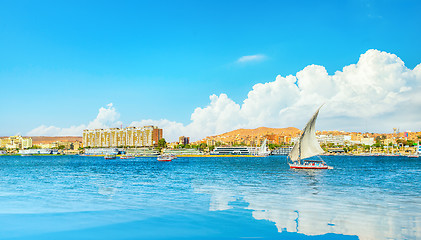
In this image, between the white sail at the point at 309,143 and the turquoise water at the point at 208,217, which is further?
the white sail at the point at 309,143

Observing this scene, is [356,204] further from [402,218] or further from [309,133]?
[309,133]

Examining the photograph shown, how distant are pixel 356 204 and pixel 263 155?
179284mm

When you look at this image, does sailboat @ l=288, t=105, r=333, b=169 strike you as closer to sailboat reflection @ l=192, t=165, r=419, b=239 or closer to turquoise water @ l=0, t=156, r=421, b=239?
sailboat reflection @ l=192, t=165, r=419, b=239

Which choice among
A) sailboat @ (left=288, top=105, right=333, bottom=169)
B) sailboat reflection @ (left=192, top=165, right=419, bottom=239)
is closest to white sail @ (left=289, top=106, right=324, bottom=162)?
sailboat @ (left=288, top=105, right=333, bottom=169)

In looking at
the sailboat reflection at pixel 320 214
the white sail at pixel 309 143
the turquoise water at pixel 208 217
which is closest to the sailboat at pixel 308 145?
the white sail at pixel 309 143

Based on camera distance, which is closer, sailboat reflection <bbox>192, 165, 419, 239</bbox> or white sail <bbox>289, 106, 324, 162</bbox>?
sailboat reflection <bbox>192, 165, 419, 239</bbox>

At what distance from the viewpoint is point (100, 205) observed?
20.2m

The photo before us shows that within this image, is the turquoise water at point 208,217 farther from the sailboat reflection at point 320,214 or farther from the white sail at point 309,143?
the white sail at point 309,143

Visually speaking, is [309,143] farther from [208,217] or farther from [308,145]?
[208,217]

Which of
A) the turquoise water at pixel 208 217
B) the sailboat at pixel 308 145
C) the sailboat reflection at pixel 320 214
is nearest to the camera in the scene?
the turquoise water at pixel 208 217

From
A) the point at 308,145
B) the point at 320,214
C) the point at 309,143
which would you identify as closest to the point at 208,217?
the point at 320,214

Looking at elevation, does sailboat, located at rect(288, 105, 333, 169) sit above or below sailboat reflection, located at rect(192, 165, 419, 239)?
above

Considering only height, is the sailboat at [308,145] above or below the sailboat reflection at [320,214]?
above

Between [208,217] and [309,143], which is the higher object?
[309,143]
